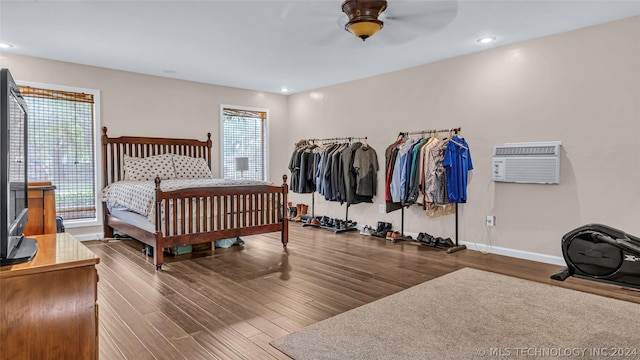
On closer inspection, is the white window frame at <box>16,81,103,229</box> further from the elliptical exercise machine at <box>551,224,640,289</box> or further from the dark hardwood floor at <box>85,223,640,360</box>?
the elliptical exercise machine at <box>551,224,640,289</box>

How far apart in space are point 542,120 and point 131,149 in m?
5.56

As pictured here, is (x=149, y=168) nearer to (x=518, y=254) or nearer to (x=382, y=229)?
(x=382, y=229)

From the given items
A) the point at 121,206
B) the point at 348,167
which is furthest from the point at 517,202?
the point at 121,206

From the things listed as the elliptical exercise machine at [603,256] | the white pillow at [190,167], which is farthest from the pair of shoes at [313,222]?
the elliptical exercise machine at [603,256]

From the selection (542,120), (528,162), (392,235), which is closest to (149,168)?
(392,235)

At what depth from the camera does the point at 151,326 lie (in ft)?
8.40

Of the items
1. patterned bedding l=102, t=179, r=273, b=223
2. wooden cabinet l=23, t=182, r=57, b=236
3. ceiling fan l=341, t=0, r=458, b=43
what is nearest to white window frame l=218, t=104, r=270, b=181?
patterned bedding l=102, t=179, r=273, b=223

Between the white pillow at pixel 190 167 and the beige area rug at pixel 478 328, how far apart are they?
4.00m

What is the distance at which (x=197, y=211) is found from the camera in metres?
4.30

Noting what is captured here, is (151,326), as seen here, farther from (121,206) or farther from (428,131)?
(428,131)

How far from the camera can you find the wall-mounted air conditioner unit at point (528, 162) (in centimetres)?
408

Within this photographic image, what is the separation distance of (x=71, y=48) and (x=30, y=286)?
4217 millimetres

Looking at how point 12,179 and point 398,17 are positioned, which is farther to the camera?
point 398,17

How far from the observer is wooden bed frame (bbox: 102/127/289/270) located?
4062mm
